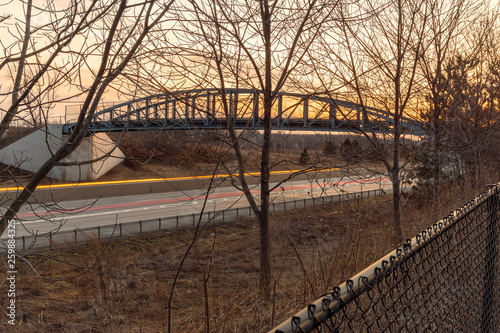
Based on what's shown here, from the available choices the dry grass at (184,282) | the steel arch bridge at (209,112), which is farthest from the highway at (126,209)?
the steel arch bridge at (209,112)

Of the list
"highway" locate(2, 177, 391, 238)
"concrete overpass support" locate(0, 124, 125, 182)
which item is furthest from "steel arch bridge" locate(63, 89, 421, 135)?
"highway" locate(2, 177, 391, 238)

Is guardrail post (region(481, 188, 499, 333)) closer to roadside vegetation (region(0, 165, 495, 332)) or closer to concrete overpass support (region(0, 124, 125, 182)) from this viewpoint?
roadside vegetation (region(0, 165, 495, 332))

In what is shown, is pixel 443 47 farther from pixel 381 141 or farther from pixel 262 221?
pixel 262 221

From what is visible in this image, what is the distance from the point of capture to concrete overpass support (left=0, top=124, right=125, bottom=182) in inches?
170

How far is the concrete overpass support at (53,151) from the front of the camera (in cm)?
432

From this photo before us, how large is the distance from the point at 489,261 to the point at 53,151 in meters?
18.2

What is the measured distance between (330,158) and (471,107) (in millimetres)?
8841

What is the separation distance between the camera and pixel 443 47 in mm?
9344

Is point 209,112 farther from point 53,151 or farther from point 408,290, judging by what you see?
point 53,151

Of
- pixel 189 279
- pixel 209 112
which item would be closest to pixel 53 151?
pixel 189 279

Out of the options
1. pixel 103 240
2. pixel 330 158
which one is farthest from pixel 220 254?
pixel 330 158

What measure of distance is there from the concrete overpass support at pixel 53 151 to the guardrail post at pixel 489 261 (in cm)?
343

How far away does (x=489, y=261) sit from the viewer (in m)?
3.84

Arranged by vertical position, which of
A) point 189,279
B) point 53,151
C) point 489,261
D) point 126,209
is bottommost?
point 189,279
